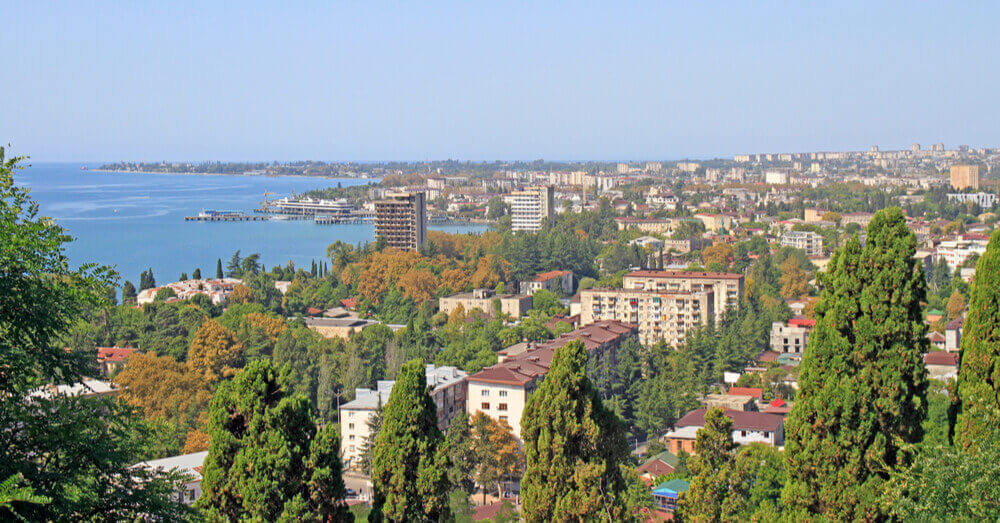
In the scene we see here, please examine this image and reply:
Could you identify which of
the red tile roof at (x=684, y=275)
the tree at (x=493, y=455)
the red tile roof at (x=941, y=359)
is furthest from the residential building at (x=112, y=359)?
the red tile roof at (x=941, y=359)

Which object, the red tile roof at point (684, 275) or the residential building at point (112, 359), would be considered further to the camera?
the red tile roof at point (684, 275)

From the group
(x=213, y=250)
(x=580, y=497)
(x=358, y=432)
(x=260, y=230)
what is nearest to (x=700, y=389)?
(x=358, y=432)

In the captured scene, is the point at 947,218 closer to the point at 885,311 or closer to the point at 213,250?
the point at 213,250

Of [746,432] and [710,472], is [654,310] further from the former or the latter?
[710,472]

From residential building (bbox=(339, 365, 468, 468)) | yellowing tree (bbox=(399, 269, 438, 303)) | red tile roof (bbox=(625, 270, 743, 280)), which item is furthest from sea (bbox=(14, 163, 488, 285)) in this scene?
red tile roof (bbox=(625, 270, 743, 280))

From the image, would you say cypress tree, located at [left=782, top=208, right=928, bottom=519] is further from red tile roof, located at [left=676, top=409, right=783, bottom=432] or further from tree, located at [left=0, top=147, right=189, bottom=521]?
red tile roof, located at [left=676, top=409, right=783, bottom=432]

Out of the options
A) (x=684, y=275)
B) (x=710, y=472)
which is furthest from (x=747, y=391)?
(x=710, y=472)

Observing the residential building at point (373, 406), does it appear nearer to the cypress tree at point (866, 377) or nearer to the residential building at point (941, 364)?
the residential building at point (941, 364)
